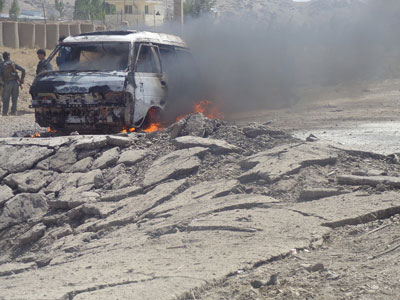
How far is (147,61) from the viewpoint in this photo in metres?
10.3

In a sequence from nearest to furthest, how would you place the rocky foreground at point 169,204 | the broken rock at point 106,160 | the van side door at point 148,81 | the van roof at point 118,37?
the rocky foreground at point 169,204 < the broken rock at point 106,160 < the van side door at point 148,81 < the van roof at point 118,37

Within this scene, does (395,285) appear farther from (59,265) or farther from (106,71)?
(106,71)

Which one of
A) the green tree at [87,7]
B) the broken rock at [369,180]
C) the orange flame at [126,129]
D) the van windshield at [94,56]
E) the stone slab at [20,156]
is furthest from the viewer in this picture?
the green tree at [87,7]

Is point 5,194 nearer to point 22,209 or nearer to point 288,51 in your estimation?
point 22,209

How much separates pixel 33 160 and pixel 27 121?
6315 mm

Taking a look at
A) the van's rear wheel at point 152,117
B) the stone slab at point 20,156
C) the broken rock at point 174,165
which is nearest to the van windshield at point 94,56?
the van's rear wheel at point 152,117

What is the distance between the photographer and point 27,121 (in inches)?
560

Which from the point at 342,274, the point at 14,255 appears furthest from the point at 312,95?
the point at 342,274

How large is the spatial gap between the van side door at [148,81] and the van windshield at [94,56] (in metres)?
0.28

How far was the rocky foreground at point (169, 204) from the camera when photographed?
4.41 m

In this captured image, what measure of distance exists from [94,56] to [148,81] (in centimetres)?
107

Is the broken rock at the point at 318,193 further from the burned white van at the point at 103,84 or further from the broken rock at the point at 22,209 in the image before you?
the burned white van at the point at 103,84

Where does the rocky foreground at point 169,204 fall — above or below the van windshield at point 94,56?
below

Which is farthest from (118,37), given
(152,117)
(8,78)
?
(8,78)
